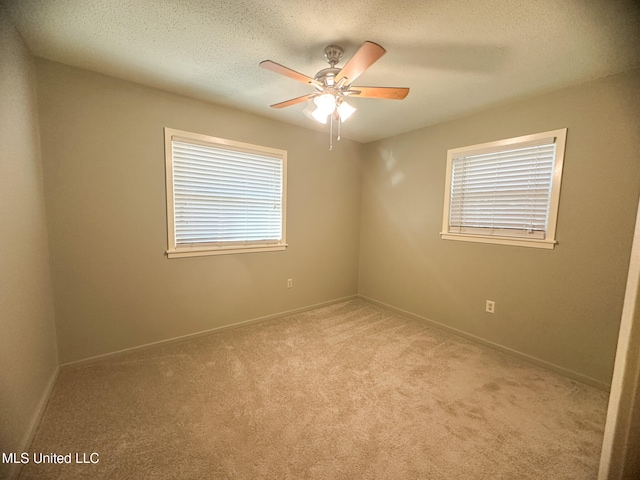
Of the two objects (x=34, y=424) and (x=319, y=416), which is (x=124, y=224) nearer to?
(x=34, y=424)

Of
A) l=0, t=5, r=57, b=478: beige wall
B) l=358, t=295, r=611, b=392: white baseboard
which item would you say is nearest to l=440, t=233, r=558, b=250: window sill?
l=358, t=295, r=611, b=392: white baseboard

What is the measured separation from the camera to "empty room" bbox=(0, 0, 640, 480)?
141 cm

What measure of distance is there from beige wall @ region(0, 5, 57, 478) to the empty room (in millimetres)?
20

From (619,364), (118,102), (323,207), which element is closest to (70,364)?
(118,102)

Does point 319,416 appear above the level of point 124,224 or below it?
below

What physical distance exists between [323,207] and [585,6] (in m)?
2.75

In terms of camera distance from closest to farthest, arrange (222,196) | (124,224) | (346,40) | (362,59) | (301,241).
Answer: (362,59) < (346,40) < (124,224) < (222,196) < (301,241)

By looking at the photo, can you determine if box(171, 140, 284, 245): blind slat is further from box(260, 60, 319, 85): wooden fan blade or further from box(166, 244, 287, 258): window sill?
box(260, 60, 319, 85): wooden fan blade

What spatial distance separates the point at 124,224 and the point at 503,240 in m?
3.59

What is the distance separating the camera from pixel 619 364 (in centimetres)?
94

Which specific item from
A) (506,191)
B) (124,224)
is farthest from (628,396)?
(124,224)

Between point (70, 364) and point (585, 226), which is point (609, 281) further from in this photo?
point (70, 364)

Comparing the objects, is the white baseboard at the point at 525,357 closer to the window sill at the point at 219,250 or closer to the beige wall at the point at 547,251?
the beige wall at the point at 547,251

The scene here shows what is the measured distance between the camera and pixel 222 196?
278 cm
